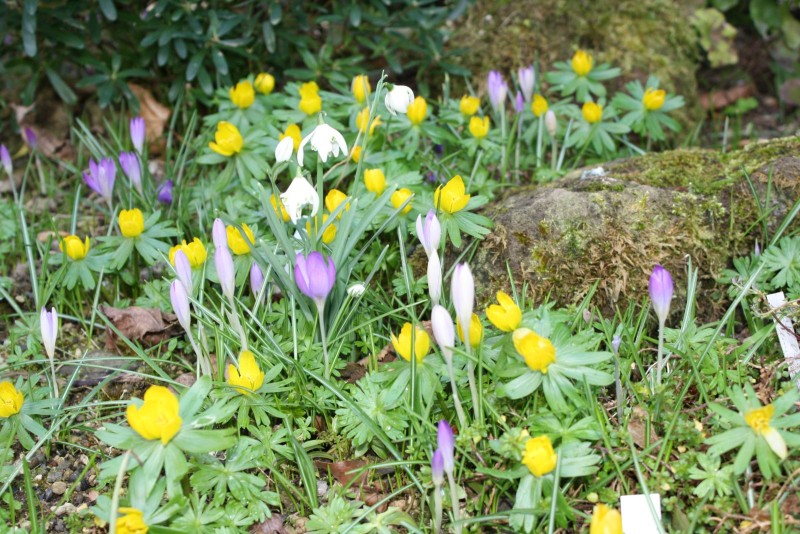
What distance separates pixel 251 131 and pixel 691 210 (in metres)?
1.55

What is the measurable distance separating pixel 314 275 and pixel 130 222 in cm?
85

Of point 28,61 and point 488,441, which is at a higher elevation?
point 28,61

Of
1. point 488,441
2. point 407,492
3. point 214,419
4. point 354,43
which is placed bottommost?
point 407,492

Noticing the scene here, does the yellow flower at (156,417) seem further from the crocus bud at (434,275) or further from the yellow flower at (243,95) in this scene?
the yellow flower at (243,95)

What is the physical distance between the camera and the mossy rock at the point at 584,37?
11.5 feet

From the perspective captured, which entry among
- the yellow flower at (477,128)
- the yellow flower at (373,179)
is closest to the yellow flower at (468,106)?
the yellow flower at (477,128)

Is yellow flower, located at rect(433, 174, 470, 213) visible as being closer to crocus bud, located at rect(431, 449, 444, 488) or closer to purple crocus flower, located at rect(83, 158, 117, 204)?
crocus bud, located at rect(431, 449, 444, 488)

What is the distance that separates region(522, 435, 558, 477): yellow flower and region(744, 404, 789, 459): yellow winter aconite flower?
0.41 meters

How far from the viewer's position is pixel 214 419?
1.74 m

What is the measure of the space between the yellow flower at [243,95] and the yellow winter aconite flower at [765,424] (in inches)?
81.0

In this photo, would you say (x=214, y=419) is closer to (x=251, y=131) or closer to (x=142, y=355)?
(x=142, y=355)

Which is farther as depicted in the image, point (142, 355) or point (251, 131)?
point (251, 131)

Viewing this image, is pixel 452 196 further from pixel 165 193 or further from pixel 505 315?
pixel 165 193

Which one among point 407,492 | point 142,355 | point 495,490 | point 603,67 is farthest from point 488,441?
point 603,67
